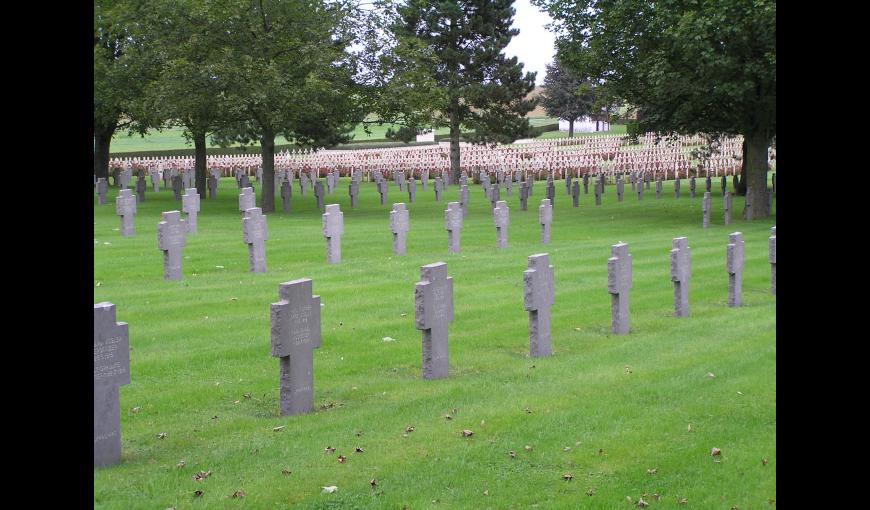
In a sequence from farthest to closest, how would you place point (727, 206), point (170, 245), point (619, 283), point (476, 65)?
point (476, 65) < point (727, 206) < point (170, 245) < point (619, 283)

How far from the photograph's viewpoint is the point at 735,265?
1396 centimetres

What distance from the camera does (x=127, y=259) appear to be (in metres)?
18.8

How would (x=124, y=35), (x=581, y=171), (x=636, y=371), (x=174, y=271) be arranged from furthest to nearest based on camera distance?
(x=581, y=171) → (x=124, y=35) → (x=174, y=271) → (x=636, y=371)

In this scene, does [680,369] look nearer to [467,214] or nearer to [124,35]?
[467,214]

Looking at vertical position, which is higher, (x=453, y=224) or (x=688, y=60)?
(x=688, y=60)

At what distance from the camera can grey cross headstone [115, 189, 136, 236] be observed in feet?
75.0

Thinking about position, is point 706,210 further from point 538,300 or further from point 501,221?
point 538,300

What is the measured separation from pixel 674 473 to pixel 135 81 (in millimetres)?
30013

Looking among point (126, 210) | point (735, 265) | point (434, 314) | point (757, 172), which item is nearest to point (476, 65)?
point (757, 172)

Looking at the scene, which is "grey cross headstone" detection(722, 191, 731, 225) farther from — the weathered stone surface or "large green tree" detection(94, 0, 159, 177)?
"large green tree" detection(94, 0, 159, 177)

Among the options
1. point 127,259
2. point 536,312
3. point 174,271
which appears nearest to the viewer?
point 536,312

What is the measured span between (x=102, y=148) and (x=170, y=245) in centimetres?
3086

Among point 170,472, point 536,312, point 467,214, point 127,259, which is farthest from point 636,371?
point 467,214

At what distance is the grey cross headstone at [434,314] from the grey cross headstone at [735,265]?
5.64 metres
